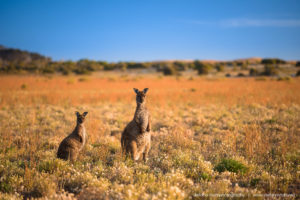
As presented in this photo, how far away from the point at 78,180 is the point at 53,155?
6.50ft

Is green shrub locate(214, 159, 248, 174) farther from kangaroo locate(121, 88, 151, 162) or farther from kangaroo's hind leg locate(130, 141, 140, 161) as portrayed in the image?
kangaroo's hind leg locate(130, 141, 140, 161)

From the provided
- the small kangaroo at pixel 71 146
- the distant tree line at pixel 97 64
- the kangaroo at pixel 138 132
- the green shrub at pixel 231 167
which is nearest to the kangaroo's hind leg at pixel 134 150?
the kangaroo at pixel 138 132

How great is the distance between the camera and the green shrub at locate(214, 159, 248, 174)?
4.80 meters

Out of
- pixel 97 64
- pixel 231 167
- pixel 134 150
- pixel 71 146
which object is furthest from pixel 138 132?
pixel 97 64

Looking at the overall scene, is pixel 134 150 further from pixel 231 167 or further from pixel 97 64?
pixel 97 64

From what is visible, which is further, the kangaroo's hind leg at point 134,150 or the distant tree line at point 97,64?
the distant tree line at point 97,64

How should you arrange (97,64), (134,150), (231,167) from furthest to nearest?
(97,64), (134,150), (231,167)

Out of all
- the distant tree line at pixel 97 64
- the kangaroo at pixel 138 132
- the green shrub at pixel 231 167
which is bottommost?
the green shrub at pixel 231 167

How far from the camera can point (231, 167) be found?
4.88m

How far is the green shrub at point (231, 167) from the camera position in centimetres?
480

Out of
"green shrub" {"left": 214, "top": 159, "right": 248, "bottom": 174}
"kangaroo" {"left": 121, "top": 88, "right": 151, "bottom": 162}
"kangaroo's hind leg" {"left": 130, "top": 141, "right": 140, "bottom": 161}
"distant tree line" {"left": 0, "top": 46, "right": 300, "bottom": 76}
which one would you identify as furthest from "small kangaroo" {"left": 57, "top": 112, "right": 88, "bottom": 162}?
"distant tree line" {"left": 0, "top": 46, "right": 300, "bottom": 76}

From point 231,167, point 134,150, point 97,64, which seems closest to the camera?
point 231,167

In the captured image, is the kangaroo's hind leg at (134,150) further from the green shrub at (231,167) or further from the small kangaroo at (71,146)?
the green shrub at (231,167)

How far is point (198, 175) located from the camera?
15.4ft
